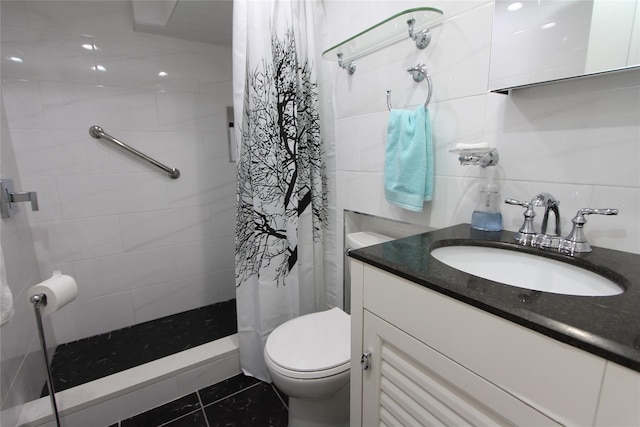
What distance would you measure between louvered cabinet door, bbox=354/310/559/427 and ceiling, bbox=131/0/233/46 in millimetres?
1751

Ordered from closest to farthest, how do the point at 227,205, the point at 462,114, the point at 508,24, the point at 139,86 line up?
the point at 508,24, the point at 462,114, the point at 139,86, the point at 227,205

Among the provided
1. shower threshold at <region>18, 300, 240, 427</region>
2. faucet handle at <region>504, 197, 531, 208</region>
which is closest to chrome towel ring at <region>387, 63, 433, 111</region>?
faucet handle at <region>504, 197, 531, 208</region>

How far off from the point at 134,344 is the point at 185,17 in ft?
6.44

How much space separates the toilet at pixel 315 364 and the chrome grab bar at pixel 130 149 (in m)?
1.34

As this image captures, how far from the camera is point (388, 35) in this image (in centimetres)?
121

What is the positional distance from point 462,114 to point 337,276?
1.08 meters

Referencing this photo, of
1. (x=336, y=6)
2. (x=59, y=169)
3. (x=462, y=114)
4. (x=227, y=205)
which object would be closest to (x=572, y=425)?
(x=462, y=114)

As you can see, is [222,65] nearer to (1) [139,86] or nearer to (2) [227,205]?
(1) [139,86]

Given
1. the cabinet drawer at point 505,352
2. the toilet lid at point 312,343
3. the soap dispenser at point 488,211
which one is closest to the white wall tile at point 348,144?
the soap dispenser at point 488,211

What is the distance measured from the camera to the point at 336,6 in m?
1.47

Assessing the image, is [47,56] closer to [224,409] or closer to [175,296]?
[175,296]

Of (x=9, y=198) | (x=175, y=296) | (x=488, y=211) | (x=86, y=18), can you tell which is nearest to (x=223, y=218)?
(x=175, y=296)

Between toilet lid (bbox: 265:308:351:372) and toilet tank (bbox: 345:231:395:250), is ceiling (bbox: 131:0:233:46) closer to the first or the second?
toilet tank (bbox: 345:231:395:250)

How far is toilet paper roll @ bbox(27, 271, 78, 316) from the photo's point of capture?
3.24 ft
